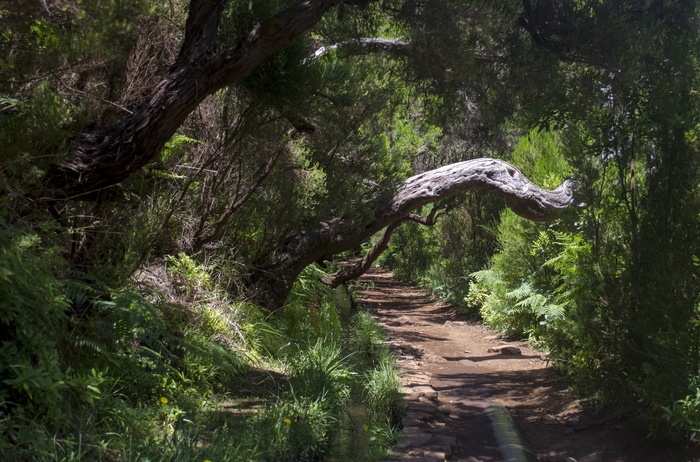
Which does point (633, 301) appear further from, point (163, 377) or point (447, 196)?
point (163, 377)

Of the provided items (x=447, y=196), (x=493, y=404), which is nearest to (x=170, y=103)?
(x=493, y=404)

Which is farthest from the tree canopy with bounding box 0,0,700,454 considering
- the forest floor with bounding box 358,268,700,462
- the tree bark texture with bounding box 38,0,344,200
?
the forest floor with bounding box 358,268,700,462

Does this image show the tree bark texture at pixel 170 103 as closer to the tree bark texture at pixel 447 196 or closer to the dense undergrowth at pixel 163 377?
the dense undergrowth at pixel 163 377

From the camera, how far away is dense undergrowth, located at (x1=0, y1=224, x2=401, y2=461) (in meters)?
3.57

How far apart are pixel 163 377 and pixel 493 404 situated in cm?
437

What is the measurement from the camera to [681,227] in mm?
5812

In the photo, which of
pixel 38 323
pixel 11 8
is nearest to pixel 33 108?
pixel 11 8

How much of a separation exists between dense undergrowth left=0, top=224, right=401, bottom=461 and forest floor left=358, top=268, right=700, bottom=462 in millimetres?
746

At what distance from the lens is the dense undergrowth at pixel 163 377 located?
11.7 feet

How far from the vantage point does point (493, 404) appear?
7891 millimetres

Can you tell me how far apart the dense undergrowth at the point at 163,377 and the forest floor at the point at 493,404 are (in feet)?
2.45

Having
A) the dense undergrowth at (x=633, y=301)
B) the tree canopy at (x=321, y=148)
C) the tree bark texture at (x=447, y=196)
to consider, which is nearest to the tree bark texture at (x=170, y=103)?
the tree canopy at (x=321, y=148)

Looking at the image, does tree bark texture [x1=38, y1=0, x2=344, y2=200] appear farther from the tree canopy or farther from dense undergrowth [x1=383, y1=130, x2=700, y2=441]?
dense undergrowth [x1=383, y1=130, x2=700, y2=441]

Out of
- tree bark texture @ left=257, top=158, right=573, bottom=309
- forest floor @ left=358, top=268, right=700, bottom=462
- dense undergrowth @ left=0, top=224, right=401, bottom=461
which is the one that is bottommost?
forest floor @ left=358, top=268, right=700, bottom=462
